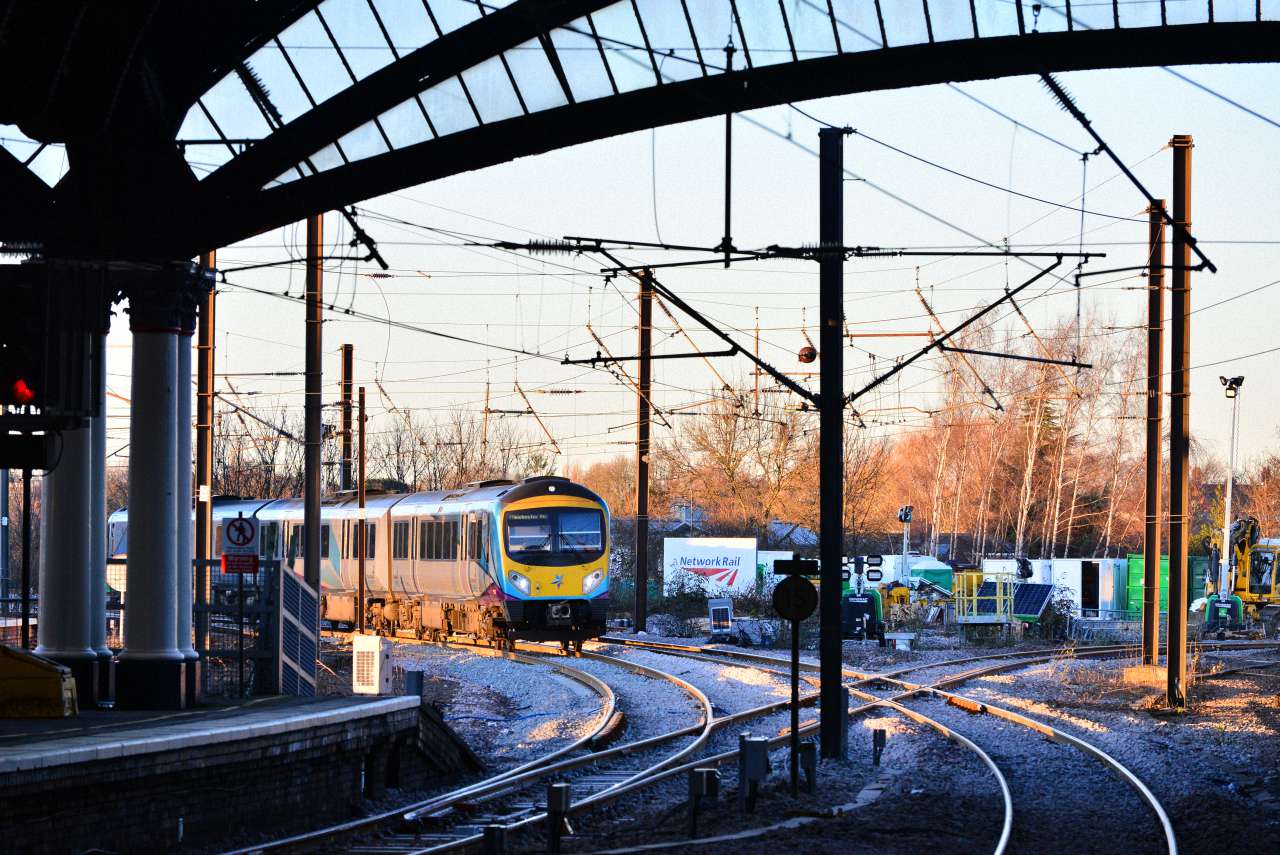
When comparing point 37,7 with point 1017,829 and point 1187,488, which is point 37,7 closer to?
point 1017,829

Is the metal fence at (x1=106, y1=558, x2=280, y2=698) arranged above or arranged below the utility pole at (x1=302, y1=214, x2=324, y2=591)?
below

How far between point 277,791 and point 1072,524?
58.1 metres

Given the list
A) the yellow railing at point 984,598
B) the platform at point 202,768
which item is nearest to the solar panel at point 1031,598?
the yellow railing at point 984,598

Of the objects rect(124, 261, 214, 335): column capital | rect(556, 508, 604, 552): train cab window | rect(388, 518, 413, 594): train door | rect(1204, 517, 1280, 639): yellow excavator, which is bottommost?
rect(1204, 517, 1280, 639): yellow excavator

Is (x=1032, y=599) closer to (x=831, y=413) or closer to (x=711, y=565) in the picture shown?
(x=711, y=565)

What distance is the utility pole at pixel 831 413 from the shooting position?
1781cm

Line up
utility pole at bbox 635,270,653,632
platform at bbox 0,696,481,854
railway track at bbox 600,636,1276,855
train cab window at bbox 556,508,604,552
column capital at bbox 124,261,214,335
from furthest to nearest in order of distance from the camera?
1. utility pole at bbox 635,270,653,632
2. train cab window at bbox 556,508,604,552
3. column capital at bbox 124,261,214,335
4. railway track at bbox 600,636,1276,855
5. platform at bbox 0,696,481,854

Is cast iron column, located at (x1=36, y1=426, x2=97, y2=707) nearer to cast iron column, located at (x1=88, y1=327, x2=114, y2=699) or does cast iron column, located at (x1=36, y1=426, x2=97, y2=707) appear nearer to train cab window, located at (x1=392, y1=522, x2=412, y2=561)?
cast iron column, located at (x1=88, y1=327, x2=114, y2=699)

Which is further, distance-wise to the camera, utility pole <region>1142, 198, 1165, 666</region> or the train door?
the train door

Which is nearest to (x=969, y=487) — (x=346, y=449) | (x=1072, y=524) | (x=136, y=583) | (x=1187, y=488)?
(x=1072, y=524)

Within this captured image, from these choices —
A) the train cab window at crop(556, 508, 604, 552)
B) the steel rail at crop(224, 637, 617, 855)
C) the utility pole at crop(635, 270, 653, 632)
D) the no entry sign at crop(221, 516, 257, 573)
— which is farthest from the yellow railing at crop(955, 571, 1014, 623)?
the no entry sign at crop(221, 516, 257, 573)

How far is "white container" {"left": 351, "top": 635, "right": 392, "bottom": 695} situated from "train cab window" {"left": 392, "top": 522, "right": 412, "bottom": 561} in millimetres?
15439

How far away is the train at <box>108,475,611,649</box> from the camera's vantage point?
107ft

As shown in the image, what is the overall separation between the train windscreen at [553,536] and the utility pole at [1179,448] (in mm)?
12463
